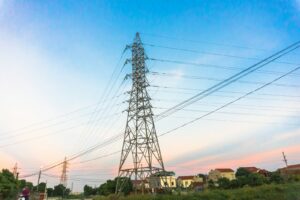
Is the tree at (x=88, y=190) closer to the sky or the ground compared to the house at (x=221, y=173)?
closer to the ground

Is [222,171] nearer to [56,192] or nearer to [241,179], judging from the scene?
[241,179]

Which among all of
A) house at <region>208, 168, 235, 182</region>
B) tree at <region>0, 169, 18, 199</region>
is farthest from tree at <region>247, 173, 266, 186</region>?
house at <region>208, 168, 235, 182</region>

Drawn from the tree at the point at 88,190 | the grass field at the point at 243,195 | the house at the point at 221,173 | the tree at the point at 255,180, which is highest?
the house at the point at 221,173

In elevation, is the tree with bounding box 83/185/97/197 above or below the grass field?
above

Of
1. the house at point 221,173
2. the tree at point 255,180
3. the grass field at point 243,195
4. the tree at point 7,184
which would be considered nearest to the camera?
the grass field at point 243,195

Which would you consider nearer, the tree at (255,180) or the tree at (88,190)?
the tree at (255,180)

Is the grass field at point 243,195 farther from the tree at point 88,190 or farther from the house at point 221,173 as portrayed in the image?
the house at point 221,173

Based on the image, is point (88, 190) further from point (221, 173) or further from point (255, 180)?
→ point (255, 180)

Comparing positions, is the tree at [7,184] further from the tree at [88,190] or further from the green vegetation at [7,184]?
the tree at [88,190]

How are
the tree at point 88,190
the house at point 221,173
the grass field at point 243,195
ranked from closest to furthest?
the grass field at point 243,195
the tree at point 88,190
the house at point 221,173

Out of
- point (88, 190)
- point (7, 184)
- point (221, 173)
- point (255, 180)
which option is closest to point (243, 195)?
point (255, 180)

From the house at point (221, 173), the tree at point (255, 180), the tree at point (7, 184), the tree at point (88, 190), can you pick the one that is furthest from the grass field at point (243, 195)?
the house at point (221, 173)

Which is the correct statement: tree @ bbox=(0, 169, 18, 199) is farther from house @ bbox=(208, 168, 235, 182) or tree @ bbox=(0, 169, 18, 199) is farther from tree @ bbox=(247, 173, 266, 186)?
house @ bbox=(208, 168, 235, 182)

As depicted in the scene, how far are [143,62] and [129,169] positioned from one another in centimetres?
1162
